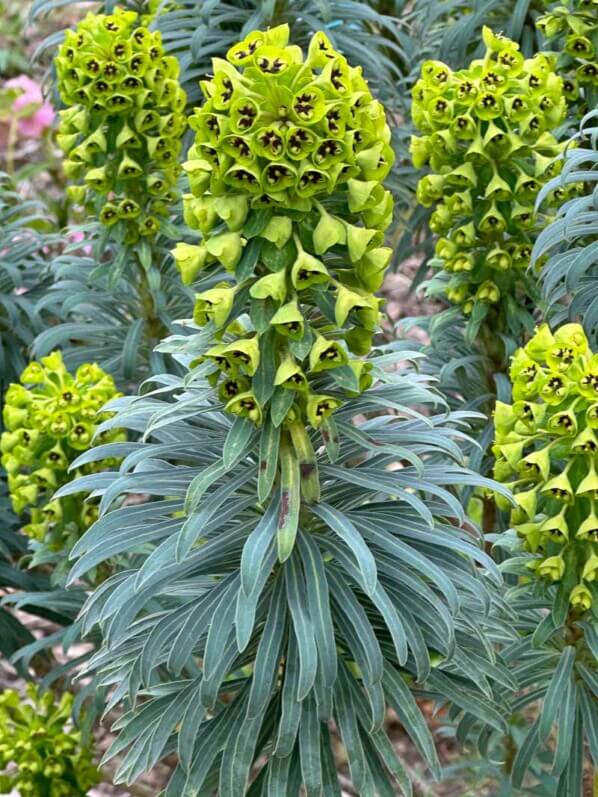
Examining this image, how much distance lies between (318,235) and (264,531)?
590mm

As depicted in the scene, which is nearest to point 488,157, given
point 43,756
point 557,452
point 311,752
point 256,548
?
point 557,452

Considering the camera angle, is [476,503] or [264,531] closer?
[264,531]

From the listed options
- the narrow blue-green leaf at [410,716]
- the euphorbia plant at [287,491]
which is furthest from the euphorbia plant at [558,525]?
the narrow blue-green leaf at [410,716]

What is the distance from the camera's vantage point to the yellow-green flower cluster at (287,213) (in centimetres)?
193

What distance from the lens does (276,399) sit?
2115mm

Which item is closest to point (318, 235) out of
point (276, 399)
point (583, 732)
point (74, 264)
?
point (276, 399)

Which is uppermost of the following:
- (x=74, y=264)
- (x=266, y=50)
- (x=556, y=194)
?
(x=266, y=50)

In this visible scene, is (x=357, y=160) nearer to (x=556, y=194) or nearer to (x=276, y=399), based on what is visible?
(x=276, y=399)

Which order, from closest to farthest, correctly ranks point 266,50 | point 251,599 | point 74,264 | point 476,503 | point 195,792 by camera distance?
1. point 266,50
2. point 251,599
3. point 195,792
4. point 74,264
5. point 476,503

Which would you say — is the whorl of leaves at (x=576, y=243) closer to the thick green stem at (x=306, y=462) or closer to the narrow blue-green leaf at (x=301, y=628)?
the thick green stem at (x=306, y=462)

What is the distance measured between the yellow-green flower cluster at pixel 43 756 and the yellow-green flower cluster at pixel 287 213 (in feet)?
5.03

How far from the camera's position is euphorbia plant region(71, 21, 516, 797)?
6.48ft

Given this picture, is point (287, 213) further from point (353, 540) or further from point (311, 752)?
point (311, 752)

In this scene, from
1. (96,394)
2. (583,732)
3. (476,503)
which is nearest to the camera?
(583,732)
